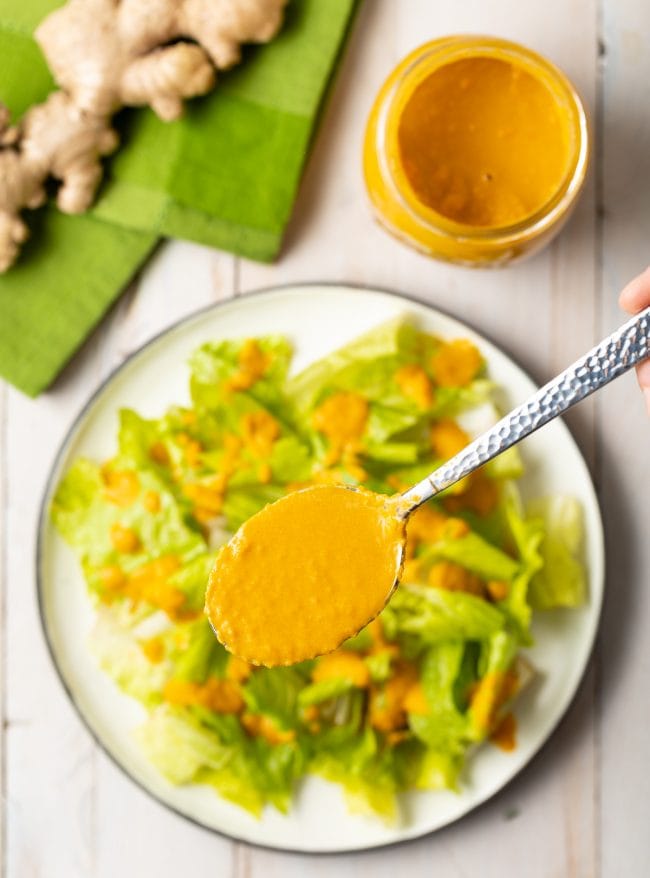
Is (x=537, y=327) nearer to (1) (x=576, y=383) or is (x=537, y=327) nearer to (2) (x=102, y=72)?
(1) (x=576, y=383)

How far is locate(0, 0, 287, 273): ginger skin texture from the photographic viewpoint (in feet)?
5.01

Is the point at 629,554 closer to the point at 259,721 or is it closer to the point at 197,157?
the point at 259,721

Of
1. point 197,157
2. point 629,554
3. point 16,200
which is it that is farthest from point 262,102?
point 629,554

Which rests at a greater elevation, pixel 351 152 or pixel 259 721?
pixel 351 152

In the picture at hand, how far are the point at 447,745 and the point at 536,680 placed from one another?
0.53 ft

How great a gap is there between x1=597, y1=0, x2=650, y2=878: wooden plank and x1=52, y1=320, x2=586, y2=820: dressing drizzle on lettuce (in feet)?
0.37

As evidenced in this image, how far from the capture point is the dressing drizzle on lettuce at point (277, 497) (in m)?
1.52

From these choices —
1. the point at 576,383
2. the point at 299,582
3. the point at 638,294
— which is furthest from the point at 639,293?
the point at 299,582

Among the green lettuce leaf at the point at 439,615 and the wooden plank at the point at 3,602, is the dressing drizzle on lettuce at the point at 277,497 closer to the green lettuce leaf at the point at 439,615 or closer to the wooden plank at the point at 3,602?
the green lettuce leaf at the point at 439,615

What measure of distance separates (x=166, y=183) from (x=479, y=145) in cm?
46

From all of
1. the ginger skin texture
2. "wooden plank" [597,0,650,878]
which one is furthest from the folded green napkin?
"wooden plank" [597,0,650,878]

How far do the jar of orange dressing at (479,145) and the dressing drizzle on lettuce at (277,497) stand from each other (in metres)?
0.18

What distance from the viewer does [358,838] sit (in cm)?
154

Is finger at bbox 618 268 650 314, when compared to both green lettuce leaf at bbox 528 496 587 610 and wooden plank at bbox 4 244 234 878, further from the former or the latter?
wooden plank at bbox 4 244 234 878
